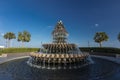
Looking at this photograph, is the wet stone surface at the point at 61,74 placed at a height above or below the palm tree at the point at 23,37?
below

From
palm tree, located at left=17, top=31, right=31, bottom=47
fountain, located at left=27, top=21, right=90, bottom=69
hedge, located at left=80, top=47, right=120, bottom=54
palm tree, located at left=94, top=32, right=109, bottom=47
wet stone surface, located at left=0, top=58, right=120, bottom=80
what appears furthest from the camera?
palm tree, located at left=17, top=31, right=31, bottom=47

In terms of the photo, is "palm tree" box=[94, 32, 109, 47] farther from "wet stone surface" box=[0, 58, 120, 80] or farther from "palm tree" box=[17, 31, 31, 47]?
"wet stone surface" box=[0, 58, 120, 80]

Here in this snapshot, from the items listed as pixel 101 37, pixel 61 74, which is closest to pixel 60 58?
pixel 61 74

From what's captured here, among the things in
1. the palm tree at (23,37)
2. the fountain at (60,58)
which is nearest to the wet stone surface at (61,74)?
the fountain at (60,58)

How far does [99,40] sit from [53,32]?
33.4 m

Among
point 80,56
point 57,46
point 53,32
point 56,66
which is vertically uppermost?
point 53,32

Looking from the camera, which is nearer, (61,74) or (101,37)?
(61,74)

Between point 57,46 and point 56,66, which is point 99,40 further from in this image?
point 56,66

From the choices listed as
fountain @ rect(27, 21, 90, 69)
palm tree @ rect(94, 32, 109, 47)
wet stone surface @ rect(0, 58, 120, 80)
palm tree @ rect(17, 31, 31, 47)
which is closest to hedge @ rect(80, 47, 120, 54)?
palm tree @ rect(94, 32, 109, 47)

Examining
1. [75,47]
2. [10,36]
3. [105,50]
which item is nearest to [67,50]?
[75,47]

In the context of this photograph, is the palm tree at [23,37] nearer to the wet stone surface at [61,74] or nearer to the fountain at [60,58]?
the fountain at [60,58]

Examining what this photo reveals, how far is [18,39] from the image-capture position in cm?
6431

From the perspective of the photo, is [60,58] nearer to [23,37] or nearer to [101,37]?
[101,37]

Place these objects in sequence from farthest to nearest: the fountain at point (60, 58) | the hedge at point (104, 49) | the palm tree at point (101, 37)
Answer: the palm tree at point (101, 37), the hedge at point (104, 49), the fountain at point (60, 58)
